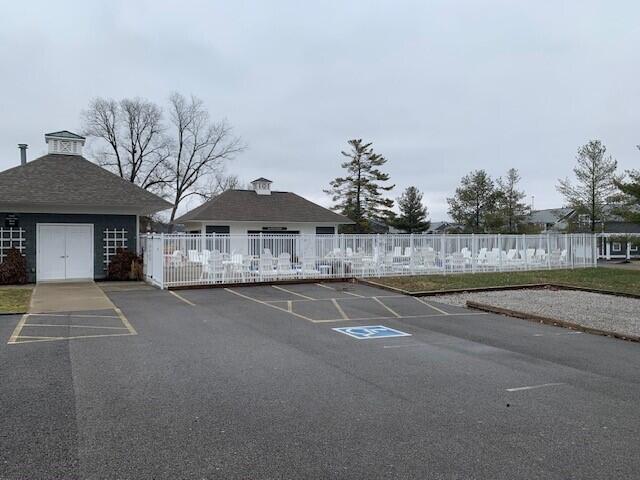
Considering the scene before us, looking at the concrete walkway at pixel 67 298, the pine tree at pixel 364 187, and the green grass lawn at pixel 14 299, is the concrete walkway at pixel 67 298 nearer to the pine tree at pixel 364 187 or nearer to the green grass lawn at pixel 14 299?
the green grass lawn at pixel 14 299

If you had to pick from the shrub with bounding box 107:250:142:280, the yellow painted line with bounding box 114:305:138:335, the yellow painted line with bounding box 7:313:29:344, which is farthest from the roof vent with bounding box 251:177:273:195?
the yellow painted line with bounding box 7:313:29:344

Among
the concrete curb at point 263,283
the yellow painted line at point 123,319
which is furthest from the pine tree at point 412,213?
the yellow painted line at point 123,319

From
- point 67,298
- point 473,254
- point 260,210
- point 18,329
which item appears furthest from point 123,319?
point 260,210

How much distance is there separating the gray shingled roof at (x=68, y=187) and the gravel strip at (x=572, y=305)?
12496 millimetres

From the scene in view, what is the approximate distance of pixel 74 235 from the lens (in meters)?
20.2

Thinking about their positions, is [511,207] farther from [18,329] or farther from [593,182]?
[18,329]

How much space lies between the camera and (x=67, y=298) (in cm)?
1457

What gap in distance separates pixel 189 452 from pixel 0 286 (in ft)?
56.9

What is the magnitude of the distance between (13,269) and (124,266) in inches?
150

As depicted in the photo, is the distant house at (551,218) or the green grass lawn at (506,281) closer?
the green grass lawn at (506,281)

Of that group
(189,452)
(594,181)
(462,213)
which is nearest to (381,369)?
(189,452)

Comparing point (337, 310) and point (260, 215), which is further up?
point (260, 215)

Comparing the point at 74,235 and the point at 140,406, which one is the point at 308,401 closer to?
the point at 140,406

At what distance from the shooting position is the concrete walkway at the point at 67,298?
41.6 feet
